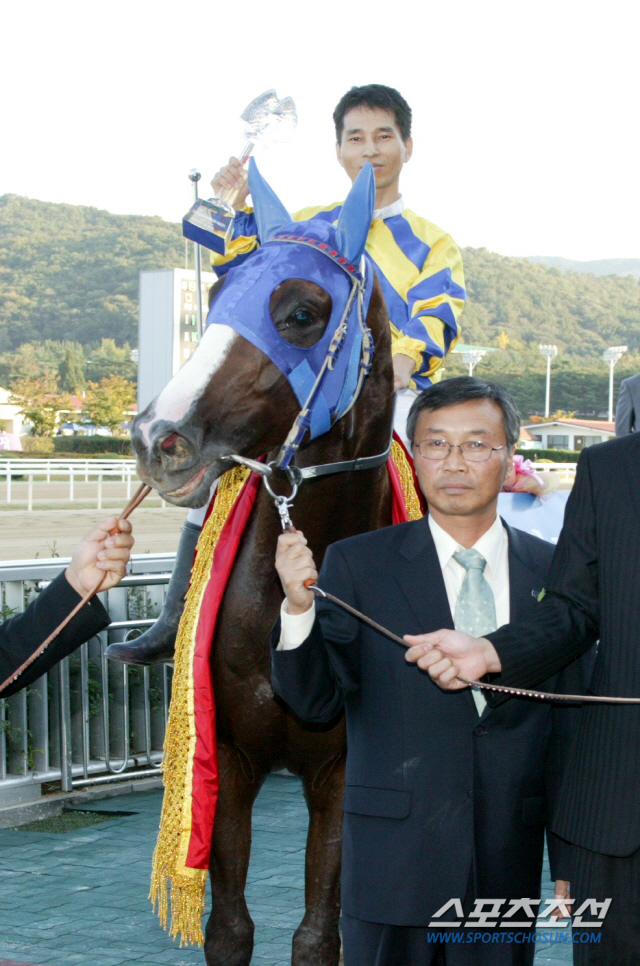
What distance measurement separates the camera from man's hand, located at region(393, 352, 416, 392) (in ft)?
10.9

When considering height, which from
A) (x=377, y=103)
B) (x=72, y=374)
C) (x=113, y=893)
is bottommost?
→ (x=113, y=893)

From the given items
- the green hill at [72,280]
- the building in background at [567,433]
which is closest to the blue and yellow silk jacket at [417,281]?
the building in background at [567,433]

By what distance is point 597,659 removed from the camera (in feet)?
7.37

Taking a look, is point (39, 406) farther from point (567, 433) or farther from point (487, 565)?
point (487, 565)

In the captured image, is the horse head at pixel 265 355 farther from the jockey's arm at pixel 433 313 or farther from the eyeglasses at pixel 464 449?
the jockey's arm at pixel 433 313

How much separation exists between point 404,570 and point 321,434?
0.57m

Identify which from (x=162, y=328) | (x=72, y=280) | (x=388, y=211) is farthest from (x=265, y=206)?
(x=72, y=280)

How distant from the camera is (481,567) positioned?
2322 millimetres

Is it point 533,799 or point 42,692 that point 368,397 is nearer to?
point 533,799

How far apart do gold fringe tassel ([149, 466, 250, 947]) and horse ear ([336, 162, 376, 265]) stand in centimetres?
97

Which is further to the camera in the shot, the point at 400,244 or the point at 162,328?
the point at 162,328

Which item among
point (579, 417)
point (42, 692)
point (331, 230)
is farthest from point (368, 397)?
point (579, 417)

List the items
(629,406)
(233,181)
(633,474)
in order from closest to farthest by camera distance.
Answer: (633,474) < (233,181) < (629,406)

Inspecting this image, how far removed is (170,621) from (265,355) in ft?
4.20
